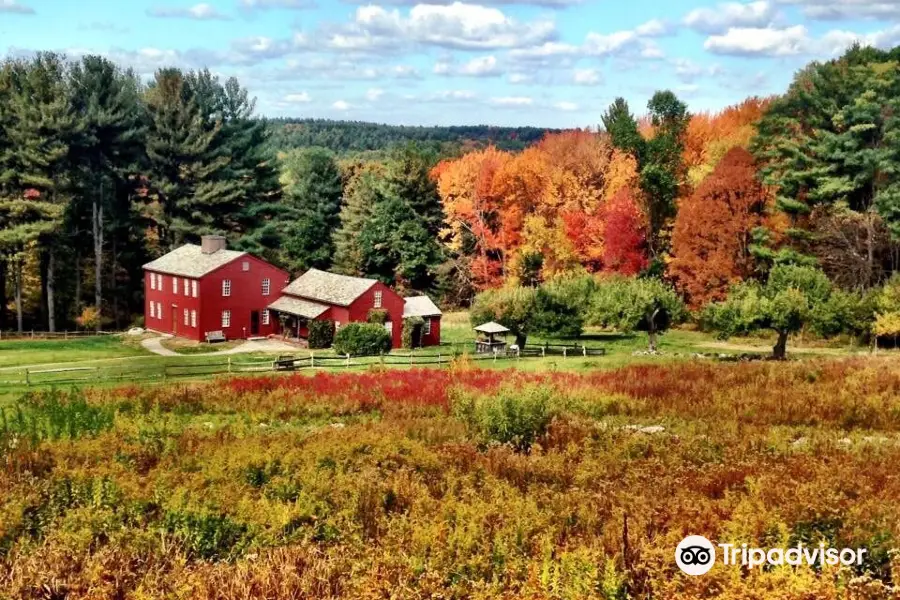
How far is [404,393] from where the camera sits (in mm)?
25875

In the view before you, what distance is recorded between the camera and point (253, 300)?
56438 mm

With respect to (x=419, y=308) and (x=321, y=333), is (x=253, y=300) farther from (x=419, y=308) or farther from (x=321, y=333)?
(x=419, y=308)

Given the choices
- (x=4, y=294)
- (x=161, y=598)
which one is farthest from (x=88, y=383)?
(x=4, y=294)

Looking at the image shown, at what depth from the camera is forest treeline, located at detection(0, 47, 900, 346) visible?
50.2 m

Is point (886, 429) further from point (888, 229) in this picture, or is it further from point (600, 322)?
point (888, 229)

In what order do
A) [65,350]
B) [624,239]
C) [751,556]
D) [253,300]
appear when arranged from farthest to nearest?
[624,239], [253,300], [65,350], [751,556]

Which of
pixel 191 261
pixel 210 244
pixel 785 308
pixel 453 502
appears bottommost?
pixel 453 502

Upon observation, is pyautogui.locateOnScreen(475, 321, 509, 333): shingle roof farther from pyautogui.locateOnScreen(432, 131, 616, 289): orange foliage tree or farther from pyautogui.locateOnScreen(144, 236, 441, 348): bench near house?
pyautogui.locateOnScreen(432, 131, 616, 289): orange foliage tree

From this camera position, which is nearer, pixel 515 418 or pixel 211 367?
pixel 515 418

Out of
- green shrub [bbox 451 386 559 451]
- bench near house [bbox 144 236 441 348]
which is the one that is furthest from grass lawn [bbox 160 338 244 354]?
green shrub [bbox 451 386 559 451]

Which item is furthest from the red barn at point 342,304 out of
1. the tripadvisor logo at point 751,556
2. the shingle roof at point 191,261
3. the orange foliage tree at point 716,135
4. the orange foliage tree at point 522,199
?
the tripadvisor logo at point 751,556

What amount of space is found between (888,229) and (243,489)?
47.3 m

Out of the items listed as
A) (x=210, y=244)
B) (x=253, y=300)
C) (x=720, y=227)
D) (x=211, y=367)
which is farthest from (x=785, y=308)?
(x=210, y=244)

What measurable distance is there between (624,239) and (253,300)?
27.7m
